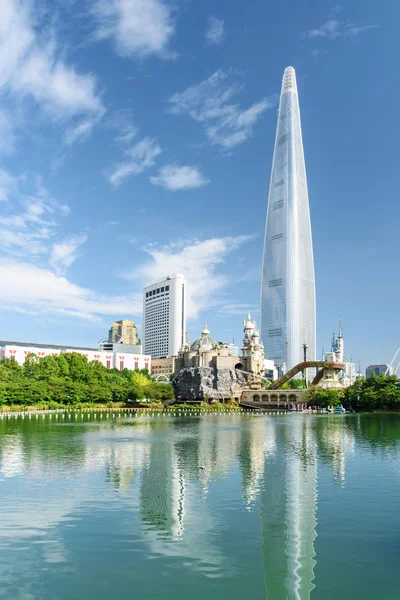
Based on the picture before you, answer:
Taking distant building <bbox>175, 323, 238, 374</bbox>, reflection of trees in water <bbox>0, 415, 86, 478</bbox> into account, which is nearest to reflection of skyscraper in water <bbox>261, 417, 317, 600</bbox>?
reflection of trees in water <bbox>0, 415, 86, 478</bbox>

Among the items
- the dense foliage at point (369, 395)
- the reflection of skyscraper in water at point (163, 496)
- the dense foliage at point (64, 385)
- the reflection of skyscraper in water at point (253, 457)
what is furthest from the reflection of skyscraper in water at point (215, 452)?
the dense foliage at point (369, 395)

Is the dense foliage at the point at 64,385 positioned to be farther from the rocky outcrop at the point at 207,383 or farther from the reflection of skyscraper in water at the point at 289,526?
the reflection of skyscraper in water at the point at 289,526

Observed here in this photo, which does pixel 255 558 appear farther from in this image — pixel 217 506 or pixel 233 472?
pixel 233 472

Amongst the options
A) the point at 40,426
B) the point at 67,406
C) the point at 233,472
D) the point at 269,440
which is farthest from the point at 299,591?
the point at 67,406

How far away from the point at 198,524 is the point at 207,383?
129 m

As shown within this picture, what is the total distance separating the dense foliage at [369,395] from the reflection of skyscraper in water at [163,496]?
265ft

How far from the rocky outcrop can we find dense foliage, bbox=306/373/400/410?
2938cm

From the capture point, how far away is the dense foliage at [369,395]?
11250 cm

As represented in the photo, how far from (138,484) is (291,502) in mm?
9265

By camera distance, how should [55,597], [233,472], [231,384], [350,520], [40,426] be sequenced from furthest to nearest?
1. [231,384]
2. [40,426]
3. [233,472]
4. [350,520]
5. [55,597]

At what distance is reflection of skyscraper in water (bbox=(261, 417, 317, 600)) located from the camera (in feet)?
57.5

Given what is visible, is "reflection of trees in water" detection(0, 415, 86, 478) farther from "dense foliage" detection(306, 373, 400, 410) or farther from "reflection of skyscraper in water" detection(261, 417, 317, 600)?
"dense foliage" detection(306, 373, 400, 410)

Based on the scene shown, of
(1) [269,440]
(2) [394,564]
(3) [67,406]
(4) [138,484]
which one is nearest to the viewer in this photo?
(2) [394,564]

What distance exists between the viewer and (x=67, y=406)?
349ft
